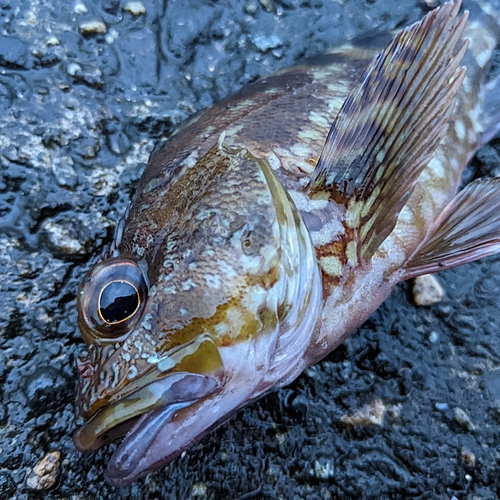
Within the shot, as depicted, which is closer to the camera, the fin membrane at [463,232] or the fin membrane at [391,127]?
the fin membrane at [391,127]

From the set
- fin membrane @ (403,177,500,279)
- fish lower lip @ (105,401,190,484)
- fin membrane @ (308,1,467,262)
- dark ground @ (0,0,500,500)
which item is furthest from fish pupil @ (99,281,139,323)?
fin membrane @ (403,177,500,279)

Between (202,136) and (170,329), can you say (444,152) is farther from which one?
(170,329)

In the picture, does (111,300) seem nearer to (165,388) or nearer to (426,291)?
(165,388)

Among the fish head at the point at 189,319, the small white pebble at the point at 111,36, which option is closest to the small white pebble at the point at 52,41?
Result: the small white pebble at the point at 111,36

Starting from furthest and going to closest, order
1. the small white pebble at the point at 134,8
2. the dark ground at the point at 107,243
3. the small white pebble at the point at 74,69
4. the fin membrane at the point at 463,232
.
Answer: the small white pebble at the point at 134,8, the small white pebble at the point at 74,69, the dark ground at the point at 107,243, the fin membrane at the point at 463,232

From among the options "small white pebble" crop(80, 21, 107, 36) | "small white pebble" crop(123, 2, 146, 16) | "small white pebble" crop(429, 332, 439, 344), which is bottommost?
"small white pebble" crop(429, 332, 439, 344)

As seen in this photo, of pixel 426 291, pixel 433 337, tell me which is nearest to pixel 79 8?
pixel 426 291

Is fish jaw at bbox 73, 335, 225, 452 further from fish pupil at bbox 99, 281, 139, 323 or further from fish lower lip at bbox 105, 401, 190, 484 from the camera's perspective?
fish pupil at bbox 99, 281, 139, 323

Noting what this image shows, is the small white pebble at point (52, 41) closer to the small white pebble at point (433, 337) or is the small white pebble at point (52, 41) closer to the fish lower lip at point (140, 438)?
the fish lower lip at point (140, 438)
